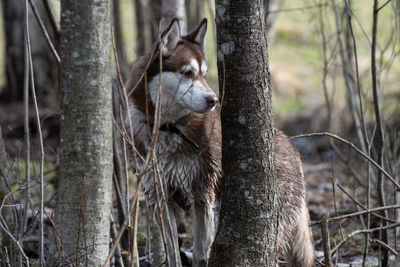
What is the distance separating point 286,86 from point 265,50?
43.4ft

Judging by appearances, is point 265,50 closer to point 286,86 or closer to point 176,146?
point 176,146

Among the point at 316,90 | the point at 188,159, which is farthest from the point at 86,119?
the point at 316,90

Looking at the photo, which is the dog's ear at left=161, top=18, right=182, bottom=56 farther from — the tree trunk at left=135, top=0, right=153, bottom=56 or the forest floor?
the tree trunk at left=135, top=0, right=153, bottom=56

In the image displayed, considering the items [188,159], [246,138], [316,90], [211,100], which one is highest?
[316,90]

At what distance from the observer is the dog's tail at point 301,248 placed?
4.27 meters

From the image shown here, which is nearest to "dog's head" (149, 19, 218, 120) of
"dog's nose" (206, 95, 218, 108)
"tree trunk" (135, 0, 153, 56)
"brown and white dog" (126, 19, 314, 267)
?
"brown and white dog" (126, 19, 314, 267)

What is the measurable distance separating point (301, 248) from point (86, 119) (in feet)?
7.67

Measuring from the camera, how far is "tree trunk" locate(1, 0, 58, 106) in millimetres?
12094

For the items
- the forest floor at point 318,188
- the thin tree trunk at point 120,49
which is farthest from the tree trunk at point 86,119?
the thin tree trunk at point 120,49

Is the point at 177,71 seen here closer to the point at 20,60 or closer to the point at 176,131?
the point at 176,131

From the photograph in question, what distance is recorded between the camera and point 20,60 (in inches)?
510

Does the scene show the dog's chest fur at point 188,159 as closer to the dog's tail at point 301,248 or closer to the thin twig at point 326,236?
the dog's tail at point 301,248

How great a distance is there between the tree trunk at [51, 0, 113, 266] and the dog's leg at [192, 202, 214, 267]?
4.32ft

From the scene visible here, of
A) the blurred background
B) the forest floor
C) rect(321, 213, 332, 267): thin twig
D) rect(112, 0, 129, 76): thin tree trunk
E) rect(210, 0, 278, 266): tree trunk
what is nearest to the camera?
rect(210, 0, 278, 266): tree trunk
